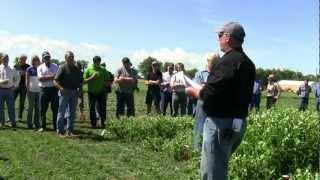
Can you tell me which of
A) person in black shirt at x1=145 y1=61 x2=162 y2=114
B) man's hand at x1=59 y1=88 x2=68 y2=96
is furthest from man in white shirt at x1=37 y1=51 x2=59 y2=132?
person in black shirt at x1=145 y1=61 x2=162 y2=114

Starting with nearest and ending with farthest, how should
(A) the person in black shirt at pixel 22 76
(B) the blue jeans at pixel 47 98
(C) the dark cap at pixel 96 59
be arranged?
(B) the blue jeans at pixel 47 98 < (C) the dark cap at pixel 96 59 < (A) the person in black shirt at pixel 22 76

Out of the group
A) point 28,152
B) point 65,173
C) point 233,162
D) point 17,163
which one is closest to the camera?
point 233,162

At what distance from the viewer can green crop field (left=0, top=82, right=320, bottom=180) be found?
823cm

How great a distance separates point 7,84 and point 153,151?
501cm

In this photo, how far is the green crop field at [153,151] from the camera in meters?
8.23

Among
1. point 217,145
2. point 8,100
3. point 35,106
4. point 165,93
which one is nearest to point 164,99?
point 165,93

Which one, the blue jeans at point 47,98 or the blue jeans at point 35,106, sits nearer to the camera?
the blue jeans at point 47,98

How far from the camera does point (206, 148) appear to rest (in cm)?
614

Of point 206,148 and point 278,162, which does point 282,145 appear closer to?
point 278,162

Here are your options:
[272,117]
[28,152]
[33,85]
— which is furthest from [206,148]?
[33,85]

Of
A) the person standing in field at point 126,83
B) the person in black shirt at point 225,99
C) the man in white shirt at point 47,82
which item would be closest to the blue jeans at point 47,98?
the man in white shirt at point 47,82

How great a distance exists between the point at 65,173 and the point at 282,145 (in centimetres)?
334

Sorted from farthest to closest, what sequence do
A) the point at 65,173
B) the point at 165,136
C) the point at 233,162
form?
the point at 165,136 < the point at 65,173 < the point at 233,162

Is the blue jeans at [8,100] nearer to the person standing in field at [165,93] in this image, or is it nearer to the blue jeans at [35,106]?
the blue jeans at [35,106]
